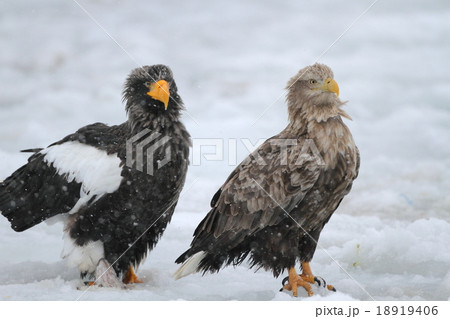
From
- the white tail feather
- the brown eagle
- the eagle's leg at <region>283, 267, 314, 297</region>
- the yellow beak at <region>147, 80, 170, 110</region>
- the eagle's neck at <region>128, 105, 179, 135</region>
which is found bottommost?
the eagle's leg at <region>283, 267, 314, 297</region>

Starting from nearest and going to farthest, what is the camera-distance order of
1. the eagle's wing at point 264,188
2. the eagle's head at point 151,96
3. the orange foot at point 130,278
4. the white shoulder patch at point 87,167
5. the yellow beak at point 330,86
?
the eagle's wing at point 264,188, the yellow beak at point 330,86, the white shoulder patch at point 87,167, the eagle's head at point 151,96, the orange foot at point 130,278

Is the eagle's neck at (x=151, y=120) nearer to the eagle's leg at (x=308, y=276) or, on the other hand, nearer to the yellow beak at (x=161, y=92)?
the yellow beak at (x=161, y=92)

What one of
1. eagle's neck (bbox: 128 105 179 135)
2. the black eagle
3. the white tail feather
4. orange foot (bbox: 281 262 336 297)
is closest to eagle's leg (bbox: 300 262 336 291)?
orange foot (bbox: 281 262 336 297)

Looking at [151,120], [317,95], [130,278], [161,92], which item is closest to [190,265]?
[130,278]

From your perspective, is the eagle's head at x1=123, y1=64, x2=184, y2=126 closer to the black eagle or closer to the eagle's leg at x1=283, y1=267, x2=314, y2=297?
the black eagle

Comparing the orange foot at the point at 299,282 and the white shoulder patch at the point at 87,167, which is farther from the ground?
the white shoulder patch at the point at 87,167

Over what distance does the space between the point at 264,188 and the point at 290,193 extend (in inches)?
7.9

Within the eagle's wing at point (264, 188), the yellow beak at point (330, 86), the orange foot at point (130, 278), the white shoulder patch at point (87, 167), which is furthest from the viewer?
the orange foot at point (130, 278)

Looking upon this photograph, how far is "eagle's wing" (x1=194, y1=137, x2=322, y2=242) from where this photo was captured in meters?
4.39

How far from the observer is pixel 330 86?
454cm

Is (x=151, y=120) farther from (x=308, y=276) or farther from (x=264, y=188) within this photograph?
(x=308, y=276)

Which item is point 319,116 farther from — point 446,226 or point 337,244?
point 446,226

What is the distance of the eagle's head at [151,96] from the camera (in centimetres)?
477

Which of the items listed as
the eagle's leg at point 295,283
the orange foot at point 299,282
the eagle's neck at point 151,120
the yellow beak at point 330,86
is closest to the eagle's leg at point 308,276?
the orange foot at point 299,282
